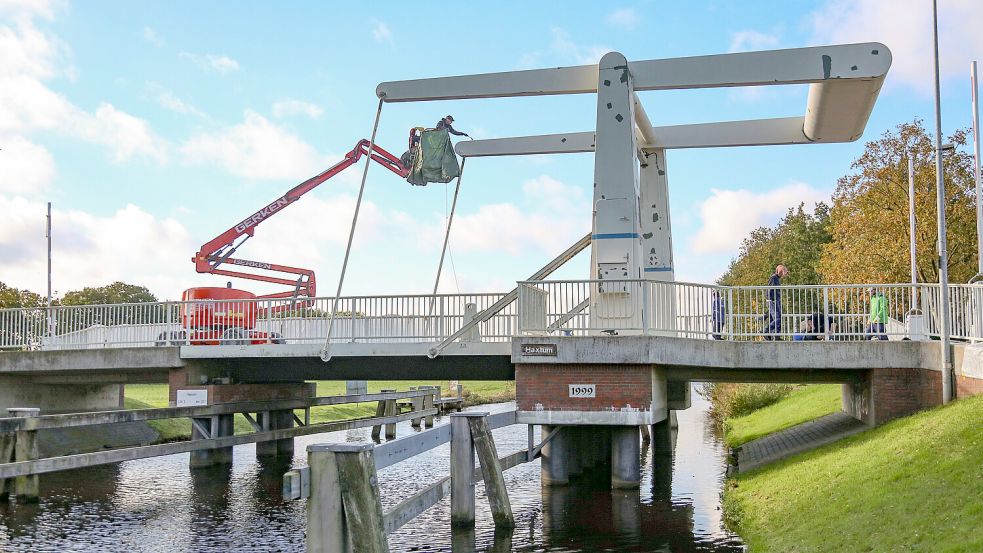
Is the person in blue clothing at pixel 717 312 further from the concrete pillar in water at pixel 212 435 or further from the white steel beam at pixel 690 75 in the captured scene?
the concrete pillar in water at pixel 212 435

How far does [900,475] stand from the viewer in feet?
36.0

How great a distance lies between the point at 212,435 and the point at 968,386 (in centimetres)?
1522

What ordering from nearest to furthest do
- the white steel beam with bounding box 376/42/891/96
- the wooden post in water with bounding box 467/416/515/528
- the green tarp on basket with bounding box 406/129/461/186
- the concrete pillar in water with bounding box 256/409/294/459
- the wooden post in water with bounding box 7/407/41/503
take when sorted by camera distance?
the wooden post in water with bounding box 467/416/515/528
the white steel beam with bounding box 376/42/891/96
the wooden post in water with bounding box 7/407/41/503
the green tarp on basket with bounding box 406/129/461/186
the concrete pillar in water with bounding box 256/409/294/459

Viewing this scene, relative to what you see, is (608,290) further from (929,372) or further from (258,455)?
(258,455)

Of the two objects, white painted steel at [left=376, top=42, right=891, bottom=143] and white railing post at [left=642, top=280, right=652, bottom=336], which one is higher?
white painted steel at [left=376, top=42, right=891, bottom=143]

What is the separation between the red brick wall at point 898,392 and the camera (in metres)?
16.2

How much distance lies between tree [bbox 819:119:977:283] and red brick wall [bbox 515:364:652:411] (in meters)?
20.3

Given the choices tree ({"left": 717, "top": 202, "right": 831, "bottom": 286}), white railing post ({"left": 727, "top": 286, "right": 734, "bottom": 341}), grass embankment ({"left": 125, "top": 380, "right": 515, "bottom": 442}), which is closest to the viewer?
white railing post ({"left": 727, "top": 286, "right": 734, "bottom": 341})

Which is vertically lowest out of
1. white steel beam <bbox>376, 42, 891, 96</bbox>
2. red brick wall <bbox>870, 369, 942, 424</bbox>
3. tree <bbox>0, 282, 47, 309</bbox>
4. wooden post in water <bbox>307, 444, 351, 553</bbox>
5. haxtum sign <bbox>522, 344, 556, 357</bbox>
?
wooden post in water <bbox>307, 444, 351, 553</bbox>

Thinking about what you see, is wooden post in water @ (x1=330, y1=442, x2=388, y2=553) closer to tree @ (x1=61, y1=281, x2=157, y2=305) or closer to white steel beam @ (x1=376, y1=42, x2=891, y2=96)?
white steel beam @ (x1=376, y1=42, x2=891, y2=96)

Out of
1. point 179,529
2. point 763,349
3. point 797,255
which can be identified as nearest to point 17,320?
point 179,529

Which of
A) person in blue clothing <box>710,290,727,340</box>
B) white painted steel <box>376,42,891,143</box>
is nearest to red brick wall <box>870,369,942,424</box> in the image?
person in blue clothing <box>710,290,727,340</box>

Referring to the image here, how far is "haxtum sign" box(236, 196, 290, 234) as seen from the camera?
103 ft

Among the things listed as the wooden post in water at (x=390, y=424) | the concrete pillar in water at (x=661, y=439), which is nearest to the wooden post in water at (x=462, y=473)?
the concrete pillar in water at (x=661, y=439)
